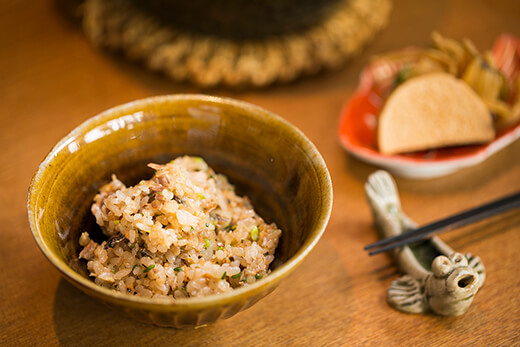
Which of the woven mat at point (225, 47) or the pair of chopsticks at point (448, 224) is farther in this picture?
the woven mat at point (225, 47)

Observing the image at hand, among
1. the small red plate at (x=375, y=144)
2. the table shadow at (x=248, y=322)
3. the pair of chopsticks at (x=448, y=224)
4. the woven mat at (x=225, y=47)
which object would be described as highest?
the woven mat at (x=225, y=47)

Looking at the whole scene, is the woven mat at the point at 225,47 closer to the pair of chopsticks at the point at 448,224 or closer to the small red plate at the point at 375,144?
the small red plate at the point at 375,144

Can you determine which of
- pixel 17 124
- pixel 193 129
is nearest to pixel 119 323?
pixel 193 129

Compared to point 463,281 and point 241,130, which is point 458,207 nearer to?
point 463,281

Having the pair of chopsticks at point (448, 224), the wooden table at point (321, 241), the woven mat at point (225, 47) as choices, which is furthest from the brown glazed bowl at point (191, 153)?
the woven mat at point (225, 47)

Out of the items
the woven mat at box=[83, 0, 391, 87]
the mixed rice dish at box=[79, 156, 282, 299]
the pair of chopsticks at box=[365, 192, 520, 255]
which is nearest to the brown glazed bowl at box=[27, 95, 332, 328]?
the mixed rice dish at box=[79, 156, 282, 299]

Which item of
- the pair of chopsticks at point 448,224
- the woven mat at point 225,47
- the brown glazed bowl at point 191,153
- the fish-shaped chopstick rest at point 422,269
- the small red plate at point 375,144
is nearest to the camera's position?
the brown glazed bowl at point 191,153

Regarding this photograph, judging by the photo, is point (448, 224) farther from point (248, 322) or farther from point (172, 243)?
point (172, 243)
